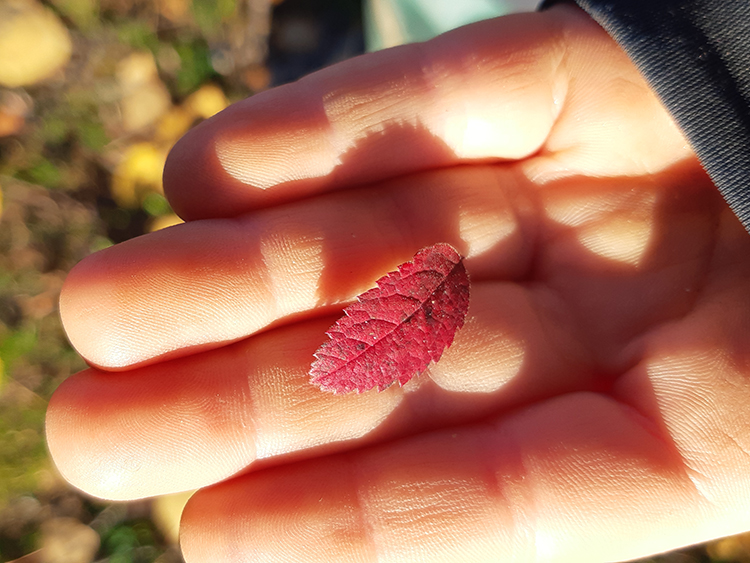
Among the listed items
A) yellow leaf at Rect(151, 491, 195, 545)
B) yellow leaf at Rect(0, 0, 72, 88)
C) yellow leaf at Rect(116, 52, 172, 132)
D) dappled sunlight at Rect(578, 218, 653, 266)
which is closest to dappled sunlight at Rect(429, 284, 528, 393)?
dappled sunlight at Rect(578, 218, 653, 266)

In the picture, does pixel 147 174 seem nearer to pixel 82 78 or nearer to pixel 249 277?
pixel 82 78

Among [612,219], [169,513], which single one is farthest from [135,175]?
[612,219]

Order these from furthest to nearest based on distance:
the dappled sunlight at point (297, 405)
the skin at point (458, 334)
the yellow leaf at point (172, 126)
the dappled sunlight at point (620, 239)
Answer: the yellow leaf at point (172, 126) < the dappled sunlight at point (620, 239) < the dappled sunlight at point (297, 405) < the skin at point (458, 334)

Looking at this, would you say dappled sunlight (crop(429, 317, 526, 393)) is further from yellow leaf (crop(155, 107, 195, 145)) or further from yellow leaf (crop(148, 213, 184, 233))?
yellow leaf (crop(155, 107, 195, 145))

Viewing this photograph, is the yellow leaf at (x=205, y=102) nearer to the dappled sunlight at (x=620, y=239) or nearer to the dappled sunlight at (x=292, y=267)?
the dappled sunlight at (x=292, y=267)

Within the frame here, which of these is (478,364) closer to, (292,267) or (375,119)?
(292,267)

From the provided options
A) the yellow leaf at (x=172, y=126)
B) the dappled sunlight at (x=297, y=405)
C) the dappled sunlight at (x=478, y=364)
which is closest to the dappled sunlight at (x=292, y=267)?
the dappled sunlight at (x=297, y=405)
